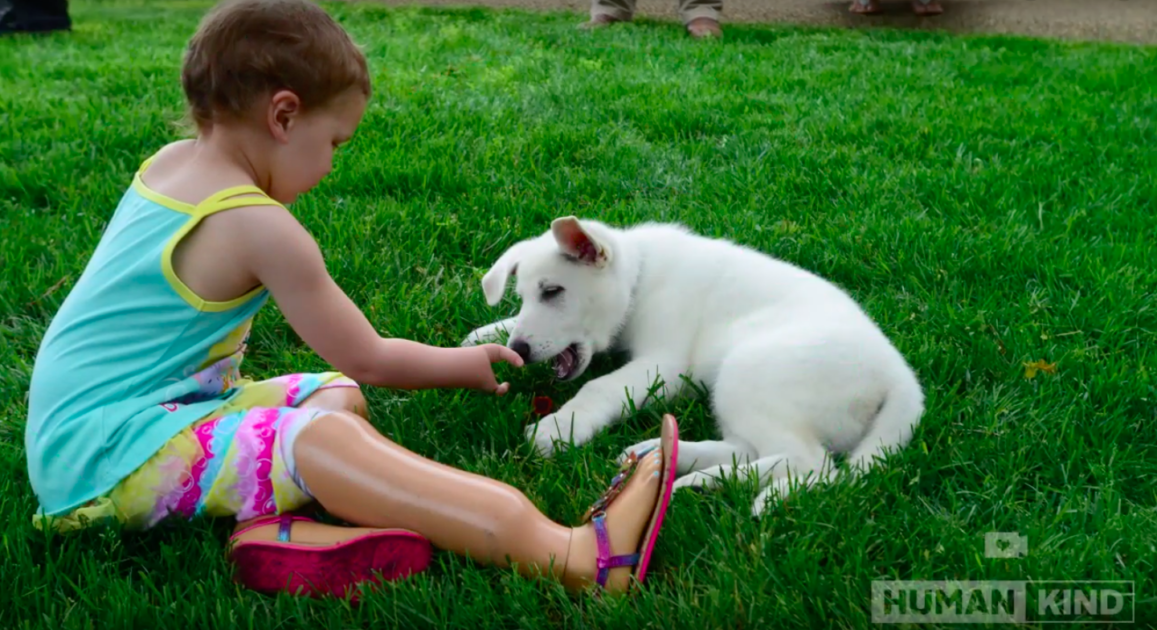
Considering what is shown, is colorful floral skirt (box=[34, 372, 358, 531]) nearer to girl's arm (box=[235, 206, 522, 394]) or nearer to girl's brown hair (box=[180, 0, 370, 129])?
girl's arm (box=[235, 206, 522, 394])

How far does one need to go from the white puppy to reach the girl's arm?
1.15 feet

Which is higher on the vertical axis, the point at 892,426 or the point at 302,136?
the point at 302,136

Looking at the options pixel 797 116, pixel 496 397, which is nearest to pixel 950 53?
pixel 797 116

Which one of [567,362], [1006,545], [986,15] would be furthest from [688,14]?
[1006,545]

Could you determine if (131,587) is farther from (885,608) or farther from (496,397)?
(885,608)

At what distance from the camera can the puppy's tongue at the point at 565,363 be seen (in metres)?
2.78

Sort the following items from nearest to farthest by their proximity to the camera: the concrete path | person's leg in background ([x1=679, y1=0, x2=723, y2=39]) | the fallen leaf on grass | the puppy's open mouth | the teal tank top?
the teal tank top → the fallen leaf on grass → the puppy's open mouth → person's leg in background ([x1=679, y1=0, x2=723, y2=39]) → the concrete path

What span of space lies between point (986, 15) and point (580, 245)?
919 centimetres

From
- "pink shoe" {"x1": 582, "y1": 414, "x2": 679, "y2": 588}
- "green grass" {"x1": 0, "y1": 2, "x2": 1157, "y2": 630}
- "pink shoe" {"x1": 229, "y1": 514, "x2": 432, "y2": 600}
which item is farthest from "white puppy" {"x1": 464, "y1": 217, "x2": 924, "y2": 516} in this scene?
"pink shoe" {"x1": 229, "y1": 514, "x2": 432, "y2": 600}

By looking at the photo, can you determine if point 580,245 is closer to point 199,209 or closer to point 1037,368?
point 199,209

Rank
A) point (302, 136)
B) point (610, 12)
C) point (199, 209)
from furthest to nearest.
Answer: point (610, 12) → point (302, 136) → point (199, 209)

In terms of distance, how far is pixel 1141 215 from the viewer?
3830mm

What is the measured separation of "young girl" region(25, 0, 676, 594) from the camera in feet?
6.09

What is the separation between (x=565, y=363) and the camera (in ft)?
9.14
